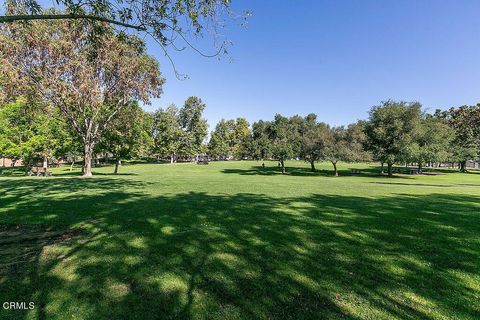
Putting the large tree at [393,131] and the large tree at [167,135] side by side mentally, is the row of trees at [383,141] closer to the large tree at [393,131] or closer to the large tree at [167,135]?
the large tree at [393,131]

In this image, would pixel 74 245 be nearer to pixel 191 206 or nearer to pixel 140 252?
pixel 140 252

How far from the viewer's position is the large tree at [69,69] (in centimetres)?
2558

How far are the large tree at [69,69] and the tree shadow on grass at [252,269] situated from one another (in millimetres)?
20297

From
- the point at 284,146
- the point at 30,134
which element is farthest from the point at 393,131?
the point at 30,134

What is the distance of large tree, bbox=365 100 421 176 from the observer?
136ft

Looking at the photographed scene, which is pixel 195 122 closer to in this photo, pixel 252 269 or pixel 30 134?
pixel 30 134

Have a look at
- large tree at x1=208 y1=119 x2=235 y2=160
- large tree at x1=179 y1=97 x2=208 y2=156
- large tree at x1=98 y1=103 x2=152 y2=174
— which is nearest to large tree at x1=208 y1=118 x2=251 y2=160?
large tree at x1=208 y1=119 x2=235 y2=160

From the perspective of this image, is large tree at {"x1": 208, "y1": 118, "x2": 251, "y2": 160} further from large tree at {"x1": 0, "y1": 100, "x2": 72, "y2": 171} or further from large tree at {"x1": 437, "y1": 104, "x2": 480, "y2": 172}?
large tree at {"x1": 0, "y1": 100, "x2": 72, "y2": 171}

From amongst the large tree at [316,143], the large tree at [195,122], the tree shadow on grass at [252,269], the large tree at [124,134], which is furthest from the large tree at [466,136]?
the large tree at [195,122]

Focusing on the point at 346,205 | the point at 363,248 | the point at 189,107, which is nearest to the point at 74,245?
the point at 363,248

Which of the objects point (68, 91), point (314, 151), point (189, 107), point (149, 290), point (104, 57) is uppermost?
point (189, 107)

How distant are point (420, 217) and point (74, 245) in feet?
35.3

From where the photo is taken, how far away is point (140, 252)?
6.11 m

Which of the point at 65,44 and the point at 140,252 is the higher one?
the point at 65,44
